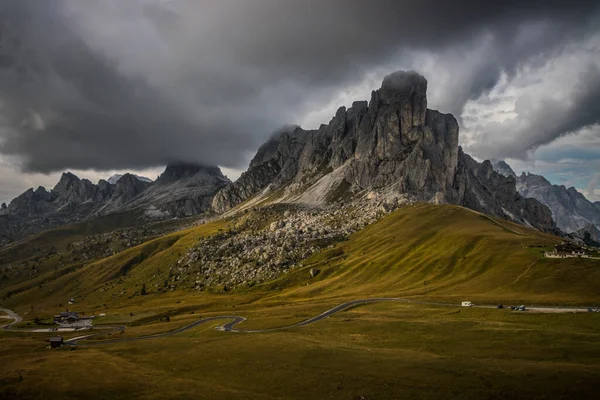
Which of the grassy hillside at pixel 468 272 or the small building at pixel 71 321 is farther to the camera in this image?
the small building at pixel 71 321

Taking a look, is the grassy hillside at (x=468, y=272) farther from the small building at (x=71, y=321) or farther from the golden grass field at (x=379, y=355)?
the small building at (x=71, y=321)

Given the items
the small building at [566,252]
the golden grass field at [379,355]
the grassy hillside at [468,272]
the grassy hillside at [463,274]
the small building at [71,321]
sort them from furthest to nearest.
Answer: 1. the small building at [71,321]
2. the small building at [566,252]
3. the grassy hillside at [468,272]
4. the grassy hillside at [463,274]
5. the golden grass field at [379,355]

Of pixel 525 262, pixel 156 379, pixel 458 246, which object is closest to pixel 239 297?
pixel 458 246

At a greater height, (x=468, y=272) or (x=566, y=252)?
(x=566, y=252)

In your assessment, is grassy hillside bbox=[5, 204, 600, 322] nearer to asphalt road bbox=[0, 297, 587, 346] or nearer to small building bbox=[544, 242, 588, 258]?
small building bbox=[544, 242, 588, 258]

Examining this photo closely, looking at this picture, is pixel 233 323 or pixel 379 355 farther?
pixel 233 323

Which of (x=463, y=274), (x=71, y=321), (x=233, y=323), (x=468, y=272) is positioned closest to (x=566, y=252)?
(x=468, y=272)

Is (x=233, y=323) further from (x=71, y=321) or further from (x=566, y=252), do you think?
(x=566, y=252)

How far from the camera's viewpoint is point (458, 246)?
169 meters

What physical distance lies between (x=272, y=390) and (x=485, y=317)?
184ft

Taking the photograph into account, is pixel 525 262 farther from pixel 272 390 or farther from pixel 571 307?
pixel 272 390

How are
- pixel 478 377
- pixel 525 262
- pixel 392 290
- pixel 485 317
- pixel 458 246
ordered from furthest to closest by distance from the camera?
pixel 458 246 < pixel 392 290 < pixel 525 262 < pixel 485 317 < pixel 478 377

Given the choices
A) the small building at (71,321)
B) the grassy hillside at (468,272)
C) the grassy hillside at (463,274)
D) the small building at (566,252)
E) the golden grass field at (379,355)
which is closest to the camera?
the golden grass field at (379,355)

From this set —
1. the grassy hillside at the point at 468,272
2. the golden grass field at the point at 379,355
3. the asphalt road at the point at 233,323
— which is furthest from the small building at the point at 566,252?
the asphalt road at the point at 233,323
